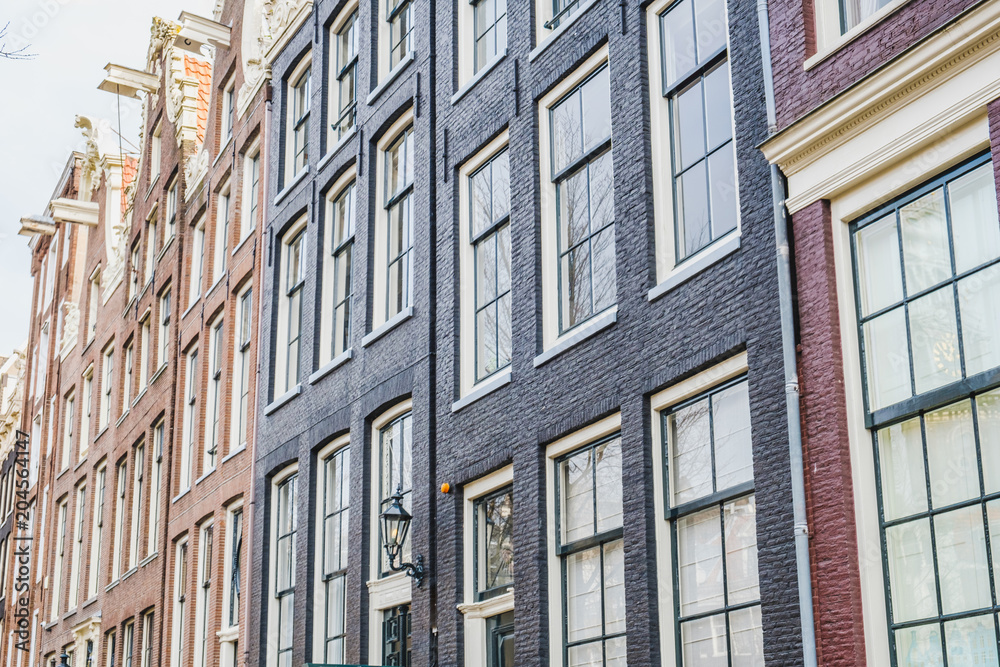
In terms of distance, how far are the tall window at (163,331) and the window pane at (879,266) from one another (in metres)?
20.1

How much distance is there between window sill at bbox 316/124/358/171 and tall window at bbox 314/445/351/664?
14.6 ft

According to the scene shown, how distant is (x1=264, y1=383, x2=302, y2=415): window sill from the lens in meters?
20.3

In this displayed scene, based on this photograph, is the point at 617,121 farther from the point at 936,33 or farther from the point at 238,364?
the point at 238,364

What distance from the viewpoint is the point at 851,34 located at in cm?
1059

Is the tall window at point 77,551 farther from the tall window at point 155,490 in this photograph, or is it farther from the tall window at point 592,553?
the tall window at point 592,553

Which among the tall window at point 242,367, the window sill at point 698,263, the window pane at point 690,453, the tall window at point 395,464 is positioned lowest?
the window pane at point 690,453

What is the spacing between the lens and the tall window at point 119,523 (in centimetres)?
2894

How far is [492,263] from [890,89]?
21.4ft

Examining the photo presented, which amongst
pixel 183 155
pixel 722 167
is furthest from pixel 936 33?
pixel 183 155

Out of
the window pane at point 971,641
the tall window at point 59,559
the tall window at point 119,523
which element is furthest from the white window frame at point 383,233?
the tall window at point 59,559

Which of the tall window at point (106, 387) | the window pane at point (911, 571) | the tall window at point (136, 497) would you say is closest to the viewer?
the window pane at point (911, 571)

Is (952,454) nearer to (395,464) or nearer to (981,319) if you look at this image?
(981,319)

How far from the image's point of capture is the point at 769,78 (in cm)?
1142

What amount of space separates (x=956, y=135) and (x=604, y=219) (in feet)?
15.0
